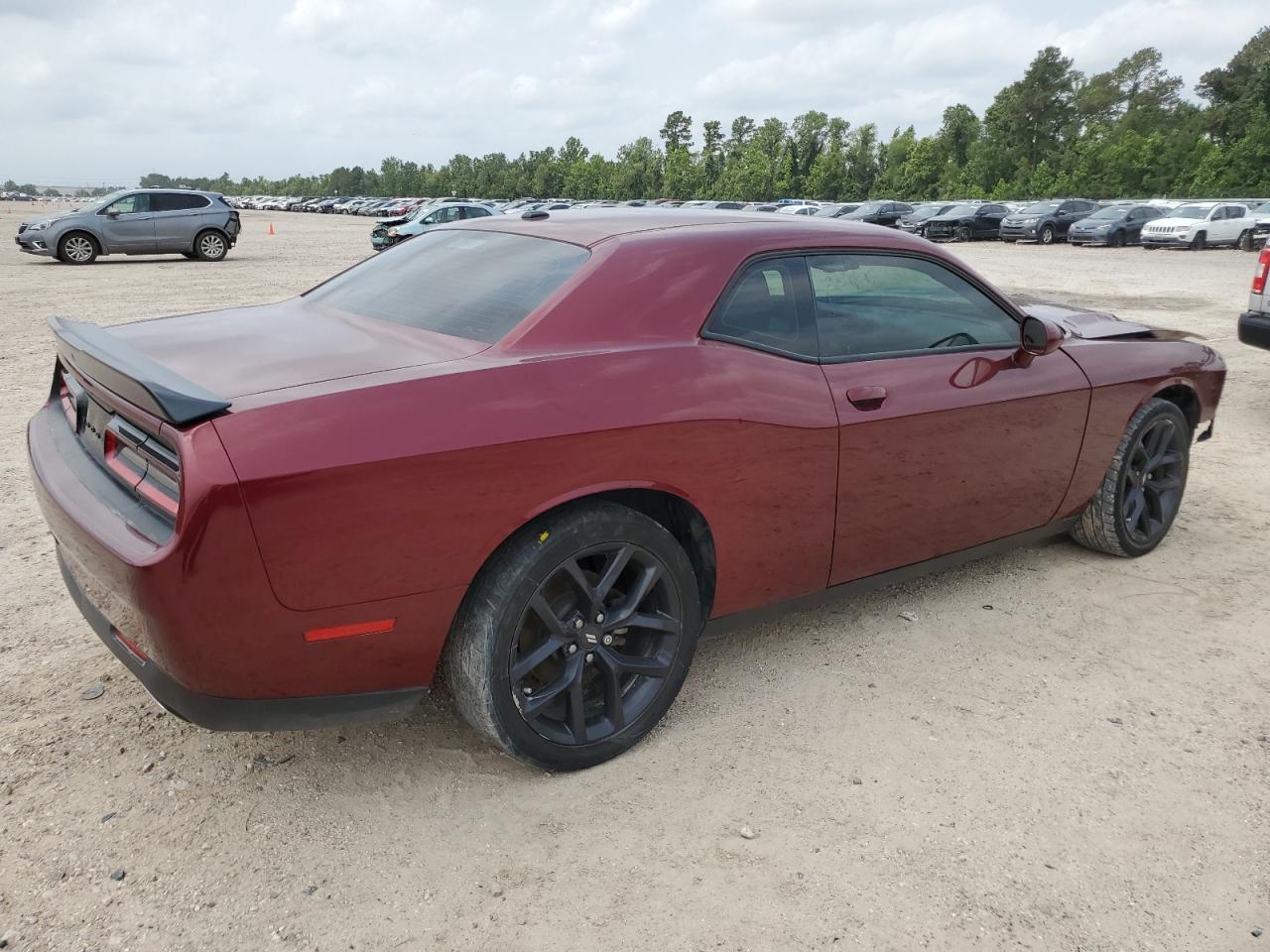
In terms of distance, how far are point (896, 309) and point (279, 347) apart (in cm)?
209

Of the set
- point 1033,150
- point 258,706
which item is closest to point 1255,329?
point 258,706

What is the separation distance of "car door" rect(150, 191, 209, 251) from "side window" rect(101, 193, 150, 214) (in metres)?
0.18

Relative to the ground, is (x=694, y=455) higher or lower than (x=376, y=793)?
higher

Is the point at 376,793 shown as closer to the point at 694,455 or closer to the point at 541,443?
the point at 541,443

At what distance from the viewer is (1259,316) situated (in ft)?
22.3

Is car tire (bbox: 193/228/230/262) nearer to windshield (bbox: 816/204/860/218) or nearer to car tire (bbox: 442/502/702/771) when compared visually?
windshield (bbox: 816/204/860/218)

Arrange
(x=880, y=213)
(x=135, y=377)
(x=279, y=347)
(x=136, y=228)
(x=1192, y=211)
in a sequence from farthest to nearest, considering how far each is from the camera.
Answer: (x=880, y=213), (x=1192, y=211), (x=136, y=228), (x=279, y=347), (x=135, y=377)

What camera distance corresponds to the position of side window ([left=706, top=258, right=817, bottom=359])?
2926 millimetres

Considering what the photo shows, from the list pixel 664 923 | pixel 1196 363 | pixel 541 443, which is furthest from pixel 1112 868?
pixel 1196 363

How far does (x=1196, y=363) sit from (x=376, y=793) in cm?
393

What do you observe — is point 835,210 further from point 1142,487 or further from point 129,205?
point 1142,487

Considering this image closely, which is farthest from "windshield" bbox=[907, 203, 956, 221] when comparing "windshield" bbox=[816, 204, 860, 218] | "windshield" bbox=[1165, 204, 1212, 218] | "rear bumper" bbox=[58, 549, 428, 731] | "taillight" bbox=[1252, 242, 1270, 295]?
"rear bumper" bbox=[58, 549, 428, 731]

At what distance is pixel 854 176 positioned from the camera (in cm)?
7706

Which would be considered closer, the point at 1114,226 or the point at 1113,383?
the point at 1113,383
